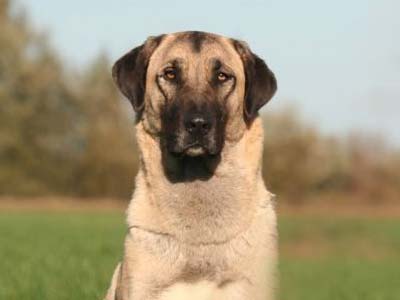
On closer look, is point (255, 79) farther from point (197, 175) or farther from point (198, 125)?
point (197, 175)

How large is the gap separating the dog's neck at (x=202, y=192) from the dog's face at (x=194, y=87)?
5.1 inches

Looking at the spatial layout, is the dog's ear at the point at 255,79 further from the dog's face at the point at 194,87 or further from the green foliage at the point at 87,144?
the green foliage at the point at 87,144

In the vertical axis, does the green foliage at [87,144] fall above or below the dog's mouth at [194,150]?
below

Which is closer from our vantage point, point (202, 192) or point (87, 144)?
point (202, 192)

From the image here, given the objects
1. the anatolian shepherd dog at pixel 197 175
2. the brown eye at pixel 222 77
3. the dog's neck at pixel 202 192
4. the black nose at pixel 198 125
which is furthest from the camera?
the brown eye at pixel 222 77

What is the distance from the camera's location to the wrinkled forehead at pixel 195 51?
20.3 ft

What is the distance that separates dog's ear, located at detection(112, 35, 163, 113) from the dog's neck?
9.2 inches

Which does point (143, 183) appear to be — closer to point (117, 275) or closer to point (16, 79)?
point (117, 275)

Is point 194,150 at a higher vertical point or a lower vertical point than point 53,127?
higher

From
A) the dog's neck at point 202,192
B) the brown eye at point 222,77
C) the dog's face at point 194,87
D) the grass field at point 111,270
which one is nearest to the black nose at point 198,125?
the dog's face at point 194,87

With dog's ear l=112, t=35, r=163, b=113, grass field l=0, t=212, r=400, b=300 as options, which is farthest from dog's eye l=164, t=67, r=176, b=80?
grass field l=0, t=212, r=400, b=300

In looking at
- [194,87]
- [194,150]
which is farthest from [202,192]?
[194,87]

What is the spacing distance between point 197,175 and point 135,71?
0.87m

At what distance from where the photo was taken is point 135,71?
6.31m
